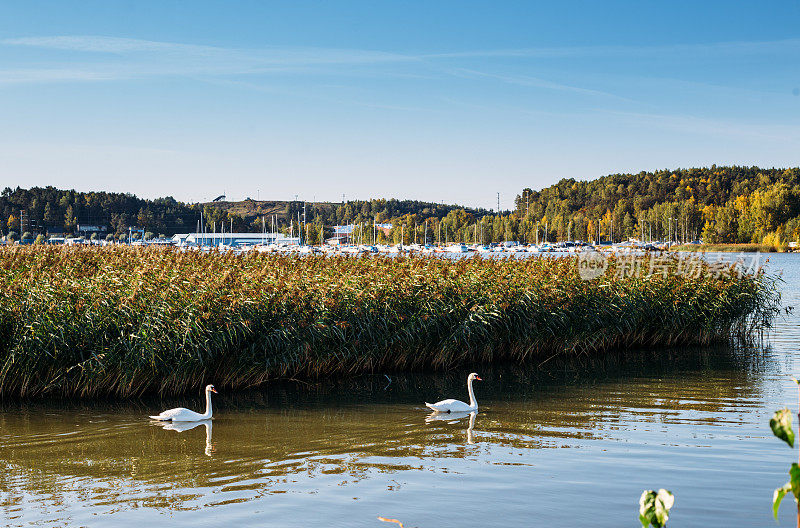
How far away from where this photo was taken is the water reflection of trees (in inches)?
363

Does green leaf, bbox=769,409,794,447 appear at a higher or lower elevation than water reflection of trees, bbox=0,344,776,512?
higher

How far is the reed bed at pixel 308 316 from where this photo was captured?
515 inches

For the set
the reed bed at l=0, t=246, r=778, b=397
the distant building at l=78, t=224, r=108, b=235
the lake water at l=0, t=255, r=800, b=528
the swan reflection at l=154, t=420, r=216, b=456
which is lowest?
the lake water at l=0, t=255, r=800, b=528

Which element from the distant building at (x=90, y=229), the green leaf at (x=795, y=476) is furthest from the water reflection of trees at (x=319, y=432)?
the distant building at (x=90, y=229)

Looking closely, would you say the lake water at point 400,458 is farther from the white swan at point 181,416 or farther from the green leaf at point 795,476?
the green leaf at point 795,476

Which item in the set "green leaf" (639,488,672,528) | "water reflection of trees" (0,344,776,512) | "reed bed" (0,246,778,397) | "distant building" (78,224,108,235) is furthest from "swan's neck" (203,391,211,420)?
"distant building" (78,224,108,235)

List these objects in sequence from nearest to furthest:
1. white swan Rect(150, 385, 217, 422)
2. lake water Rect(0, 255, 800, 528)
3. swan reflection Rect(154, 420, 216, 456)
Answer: lake water Rect(0, 255, 800, 528)
swan reflection Rect(154, 420, 216, 456)
white swan Rect(150, 385, 217, 422)

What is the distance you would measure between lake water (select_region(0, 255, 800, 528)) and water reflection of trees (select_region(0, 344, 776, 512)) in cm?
4

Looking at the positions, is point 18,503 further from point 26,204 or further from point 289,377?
point 26,204

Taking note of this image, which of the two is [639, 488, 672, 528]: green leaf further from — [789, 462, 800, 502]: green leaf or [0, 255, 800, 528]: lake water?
[0, 255, 800, 528]: lake water

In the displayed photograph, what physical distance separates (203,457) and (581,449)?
17.4 ft

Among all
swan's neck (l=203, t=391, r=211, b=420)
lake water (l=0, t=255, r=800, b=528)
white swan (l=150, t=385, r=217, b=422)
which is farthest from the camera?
swan's neck (l=203, t=391, r=211, b=420)

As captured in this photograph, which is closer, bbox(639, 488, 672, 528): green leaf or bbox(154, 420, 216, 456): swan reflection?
bbox(639, 488, 672, 528): green leaf

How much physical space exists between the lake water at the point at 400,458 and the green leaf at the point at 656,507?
5933mm
